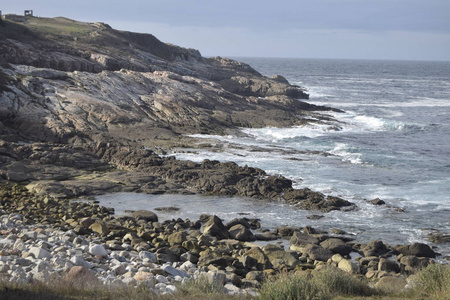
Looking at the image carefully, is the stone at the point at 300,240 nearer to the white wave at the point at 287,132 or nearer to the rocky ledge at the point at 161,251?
the rocky ledge at the point at 161,251

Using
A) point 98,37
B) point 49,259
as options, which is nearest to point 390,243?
point 49,259

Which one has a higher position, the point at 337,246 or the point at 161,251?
the point at 161,251

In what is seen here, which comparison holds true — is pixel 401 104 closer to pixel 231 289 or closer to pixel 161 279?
pixel 231 289

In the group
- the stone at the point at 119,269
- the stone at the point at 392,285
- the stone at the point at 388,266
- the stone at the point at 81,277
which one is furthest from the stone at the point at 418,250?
the stone at the point at 81,277

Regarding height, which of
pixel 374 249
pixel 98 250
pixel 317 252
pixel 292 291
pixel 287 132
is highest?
pixel 292 291

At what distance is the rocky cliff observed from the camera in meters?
29.1

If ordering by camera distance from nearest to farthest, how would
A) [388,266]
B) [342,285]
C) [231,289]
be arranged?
1. [342,285]
2. [231,289]
3. [388,266]

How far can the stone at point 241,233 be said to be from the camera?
20969 millimetres

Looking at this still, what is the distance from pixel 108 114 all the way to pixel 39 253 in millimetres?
30143

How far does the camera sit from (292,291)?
1031 cm

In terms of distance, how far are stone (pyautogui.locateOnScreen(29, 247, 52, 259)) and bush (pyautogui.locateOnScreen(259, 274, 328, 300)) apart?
6594mm

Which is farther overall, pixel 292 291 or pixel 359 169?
pixel 359 169

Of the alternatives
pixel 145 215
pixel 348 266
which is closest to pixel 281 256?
pixel 348 266

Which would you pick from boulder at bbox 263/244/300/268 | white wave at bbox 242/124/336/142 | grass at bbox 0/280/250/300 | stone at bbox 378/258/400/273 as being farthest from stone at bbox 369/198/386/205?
white wave at bbox 242/124/336/142
